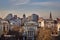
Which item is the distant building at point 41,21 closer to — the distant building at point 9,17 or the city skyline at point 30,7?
the city skyline at point 30,7

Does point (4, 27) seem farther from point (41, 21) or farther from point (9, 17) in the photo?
point (41, 21)

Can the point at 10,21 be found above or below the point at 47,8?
below

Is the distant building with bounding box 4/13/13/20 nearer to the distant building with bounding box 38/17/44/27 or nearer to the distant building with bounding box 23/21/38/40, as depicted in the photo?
the distant building with bounding box 23/21/38/40

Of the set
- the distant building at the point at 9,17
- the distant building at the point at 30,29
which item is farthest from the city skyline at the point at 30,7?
the distant building at the point at 30,29

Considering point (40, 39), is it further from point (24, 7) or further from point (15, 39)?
point (24, 7)

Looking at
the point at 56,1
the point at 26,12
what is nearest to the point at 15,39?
the point at 26,12

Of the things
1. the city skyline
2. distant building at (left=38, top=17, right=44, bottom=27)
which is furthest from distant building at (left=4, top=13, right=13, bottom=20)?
distant building at (left=38, top=17, right=44, bottom=27)

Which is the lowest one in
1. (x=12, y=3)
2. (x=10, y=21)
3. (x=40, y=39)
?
(x=40, y=39)

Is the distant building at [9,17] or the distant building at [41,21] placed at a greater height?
the distant building at [9,17]
